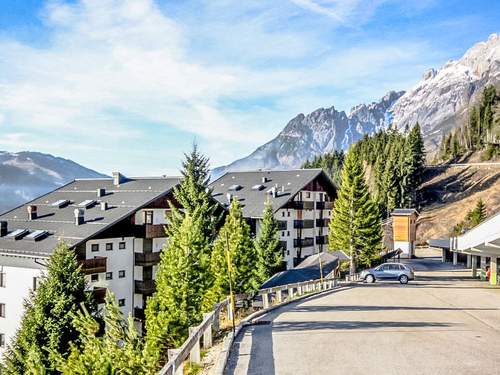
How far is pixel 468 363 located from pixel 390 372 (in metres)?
2.05

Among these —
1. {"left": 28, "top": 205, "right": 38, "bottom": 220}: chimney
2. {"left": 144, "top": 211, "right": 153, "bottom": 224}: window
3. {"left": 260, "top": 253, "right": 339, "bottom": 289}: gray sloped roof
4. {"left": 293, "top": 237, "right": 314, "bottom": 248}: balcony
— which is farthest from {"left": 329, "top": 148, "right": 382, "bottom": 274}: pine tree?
{"left": 28, "top": 205, "right": 38, "bottom": 220}: chimney

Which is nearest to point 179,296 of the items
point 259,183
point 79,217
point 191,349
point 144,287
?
point 191,349

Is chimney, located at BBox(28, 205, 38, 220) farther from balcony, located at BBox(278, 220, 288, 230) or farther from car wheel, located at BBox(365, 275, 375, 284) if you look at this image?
balcony, located at BBox(278, 220, 288, 230)

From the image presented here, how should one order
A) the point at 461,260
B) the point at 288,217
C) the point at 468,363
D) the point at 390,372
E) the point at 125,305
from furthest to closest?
the point at 461,260
the point at 288,217
the point at 125,305
the point at 468,363
the point at 390,372

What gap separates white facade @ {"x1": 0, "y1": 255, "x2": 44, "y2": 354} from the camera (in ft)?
108

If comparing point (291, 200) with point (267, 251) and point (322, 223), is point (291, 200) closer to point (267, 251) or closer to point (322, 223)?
point (322, 223)

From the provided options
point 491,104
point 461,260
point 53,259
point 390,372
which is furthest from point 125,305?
point 491,104

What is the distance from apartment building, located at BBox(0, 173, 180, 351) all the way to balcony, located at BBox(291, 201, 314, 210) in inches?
815

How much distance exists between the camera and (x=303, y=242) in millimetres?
59688

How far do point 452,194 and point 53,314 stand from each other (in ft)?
309

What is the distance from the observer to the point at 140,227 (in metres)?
36.9

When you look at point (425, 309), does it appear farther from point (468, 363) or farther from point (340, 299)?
point (468, 363)

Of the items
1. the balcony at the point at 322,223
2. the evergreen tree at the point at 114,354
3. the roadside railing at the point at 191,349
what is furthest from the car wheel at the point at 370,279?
the evergreen tree at the point at 114,354

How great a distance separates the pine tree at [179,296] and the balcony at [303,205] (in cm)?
3646
